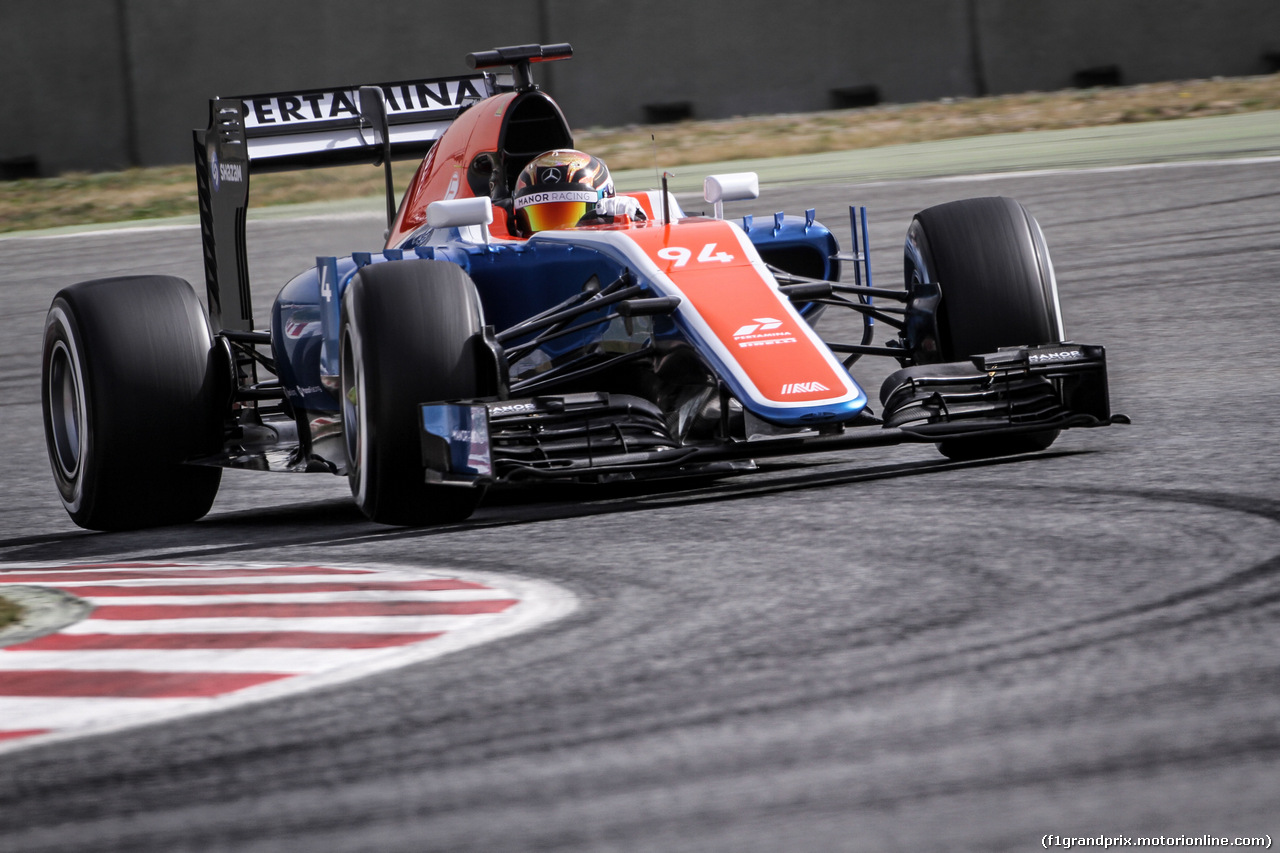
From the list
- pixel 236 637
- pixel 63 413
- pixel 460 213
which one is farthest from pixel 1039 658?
pixel 63 413

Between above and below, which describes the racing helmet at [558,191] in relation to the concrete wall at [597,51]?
below

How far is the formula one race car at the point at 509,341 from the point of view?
249 inches

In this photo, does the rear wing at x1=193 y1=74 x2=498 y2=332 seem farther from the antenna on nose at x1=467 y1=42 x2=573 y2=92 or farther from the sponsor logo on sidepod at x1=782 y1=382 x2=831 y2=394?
the sponsor logo on sidepod at x1=782 y1=382 x2=831 y2=394

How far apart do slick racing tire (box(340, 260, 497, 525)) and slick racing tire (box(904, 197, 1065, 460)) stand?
1771 mm

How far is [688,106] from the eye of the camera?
27.4 metres

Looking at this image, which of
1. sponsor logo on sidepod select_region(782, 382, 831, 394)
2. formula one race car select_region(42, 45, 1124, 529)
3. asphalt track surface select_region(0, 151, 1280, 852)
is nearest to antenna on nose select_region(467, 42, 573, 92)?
formula one race car select_region(42, 45, 1124, 529)

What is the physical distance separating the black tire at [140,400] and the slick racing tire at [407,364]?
143 centimetres

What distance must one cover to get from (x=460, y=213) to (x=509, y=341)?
697 millimetres

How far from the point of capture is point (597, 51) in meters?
27.3

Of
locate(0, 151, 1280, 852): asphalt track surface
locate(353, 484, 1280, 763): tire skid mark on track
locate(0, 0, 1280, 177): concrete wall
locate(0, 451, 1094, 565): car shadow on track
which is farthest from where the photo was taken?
locate(0, 0, 1280, 177): concrete wall

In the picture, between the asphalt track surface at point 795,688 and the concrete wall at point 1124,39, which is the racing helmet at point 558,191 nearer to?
the asphalt track surface at point 795,688

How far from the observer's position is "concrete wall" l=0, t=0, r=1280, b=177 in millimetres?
26438

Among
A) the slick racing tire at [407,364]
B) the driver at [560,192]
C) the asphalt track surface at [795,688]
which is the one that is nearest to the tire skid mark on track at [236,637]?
the asphalt track surface at [795,688]

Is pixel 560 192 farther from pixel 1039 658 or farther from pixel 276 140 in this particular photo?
pixel 1039 658
